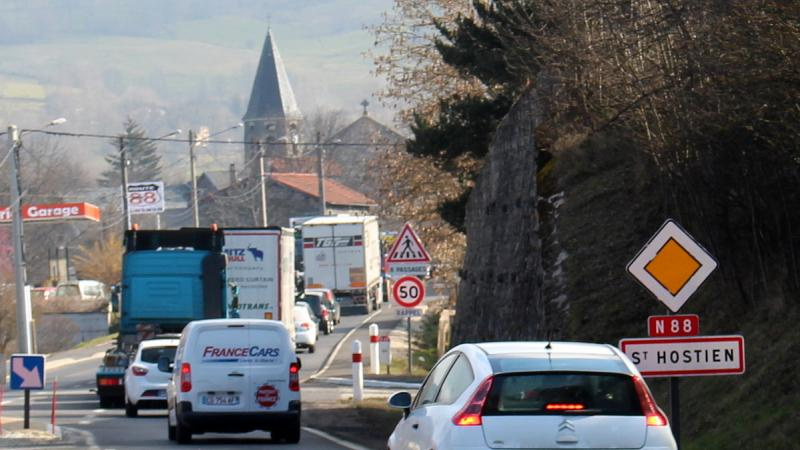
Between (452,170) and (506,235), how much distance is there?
43.1ft

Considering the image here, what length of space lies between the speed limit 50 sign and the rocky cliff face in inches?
45.8

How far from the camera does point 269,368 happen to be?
19.8 m

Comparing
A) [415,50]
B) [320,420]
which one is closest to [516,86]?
[320,420]

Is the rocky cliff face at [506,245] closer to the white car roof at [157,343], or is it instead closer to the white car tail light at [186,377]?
the white car roof at [157,343]

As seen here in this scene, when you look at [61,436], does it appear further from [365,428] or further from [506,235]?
[506,235]

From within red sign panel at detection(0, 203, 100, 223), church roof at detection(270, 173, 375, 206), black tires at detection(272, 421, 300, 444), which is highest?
church roof at detection(270, 173, 375, 206)

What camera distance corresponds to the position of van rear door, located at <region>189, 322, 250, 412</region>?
19.4m

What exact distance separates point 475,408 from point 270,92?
179 meters

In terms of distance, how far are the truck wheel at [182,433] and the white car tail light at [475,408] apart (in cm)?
982

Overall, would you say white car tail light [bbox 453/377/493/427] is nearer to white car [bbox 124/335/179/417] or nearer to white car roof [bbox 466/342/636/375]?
white car roof [bbox 466/342/636/375]

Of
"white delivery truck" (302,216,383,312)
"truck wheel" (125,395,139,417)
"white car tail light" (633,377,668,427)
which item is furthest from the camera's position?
"white delivery truck" (302,216,383,312)

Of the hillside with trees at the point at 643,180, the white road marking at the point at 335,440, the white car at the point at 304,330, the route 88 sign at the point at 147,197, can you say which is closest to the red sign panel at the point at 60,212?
the route 88 sign at the point at 147,197

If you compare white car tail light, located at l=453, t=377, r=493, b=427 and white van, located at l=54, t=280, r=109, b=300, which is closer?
white car tail light, located at l=453, t=377, r=493, b=427

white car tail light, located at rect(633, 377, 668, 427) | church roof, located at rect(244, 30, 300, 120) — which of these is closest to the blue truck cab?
white car tail light, located at rect(633, 377, 668, 427)
